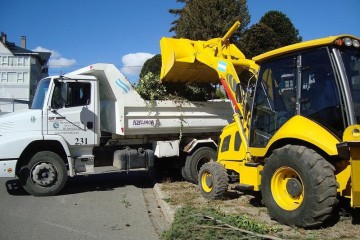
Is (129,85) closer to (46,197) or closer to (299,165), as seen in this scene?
(46,197)

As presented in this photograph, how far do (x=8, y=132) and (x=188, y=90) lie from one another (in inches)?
178

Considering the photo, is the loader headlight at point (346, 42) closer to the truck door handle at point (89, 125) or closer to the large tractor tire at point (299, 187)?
the large tractor tire at point (299, 187)

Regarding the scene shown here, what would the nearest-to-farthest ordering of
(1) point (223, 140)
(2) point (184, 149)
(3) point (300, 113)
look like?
(3) point (300, 113) < (1) point (223, 140) < (2) point (184, 149)

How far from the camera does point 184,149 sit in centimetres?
1006

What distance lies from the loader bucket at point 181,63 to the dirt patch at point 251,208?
2682 mm

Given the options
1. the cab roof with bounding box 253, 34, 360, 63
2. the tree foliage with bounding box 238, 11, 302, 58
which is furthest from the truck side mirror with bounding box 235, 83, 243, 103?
the tree foliage with bounding box 238, 11, 302, 58

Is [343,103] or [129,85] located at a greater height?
[129,85]

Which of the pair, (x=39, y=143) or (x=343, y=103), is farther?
(x=39, y=143)

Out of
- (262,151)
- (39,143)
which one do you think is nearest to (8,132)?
(39,143)

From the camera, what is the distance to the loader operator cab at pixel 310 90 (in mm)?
5238

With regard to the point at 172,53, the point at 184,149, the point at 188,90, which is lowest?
the point at 184,149

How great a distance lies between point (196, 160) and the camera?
9914 millimetres

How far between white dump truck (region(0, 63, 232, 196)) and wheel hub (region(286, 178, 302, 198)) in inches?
170

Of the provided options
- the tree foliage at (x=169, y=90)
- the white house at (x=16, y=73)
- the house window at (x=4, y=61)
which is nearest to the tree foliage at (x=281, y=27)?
the tree foliage at (x=169, y=90)
